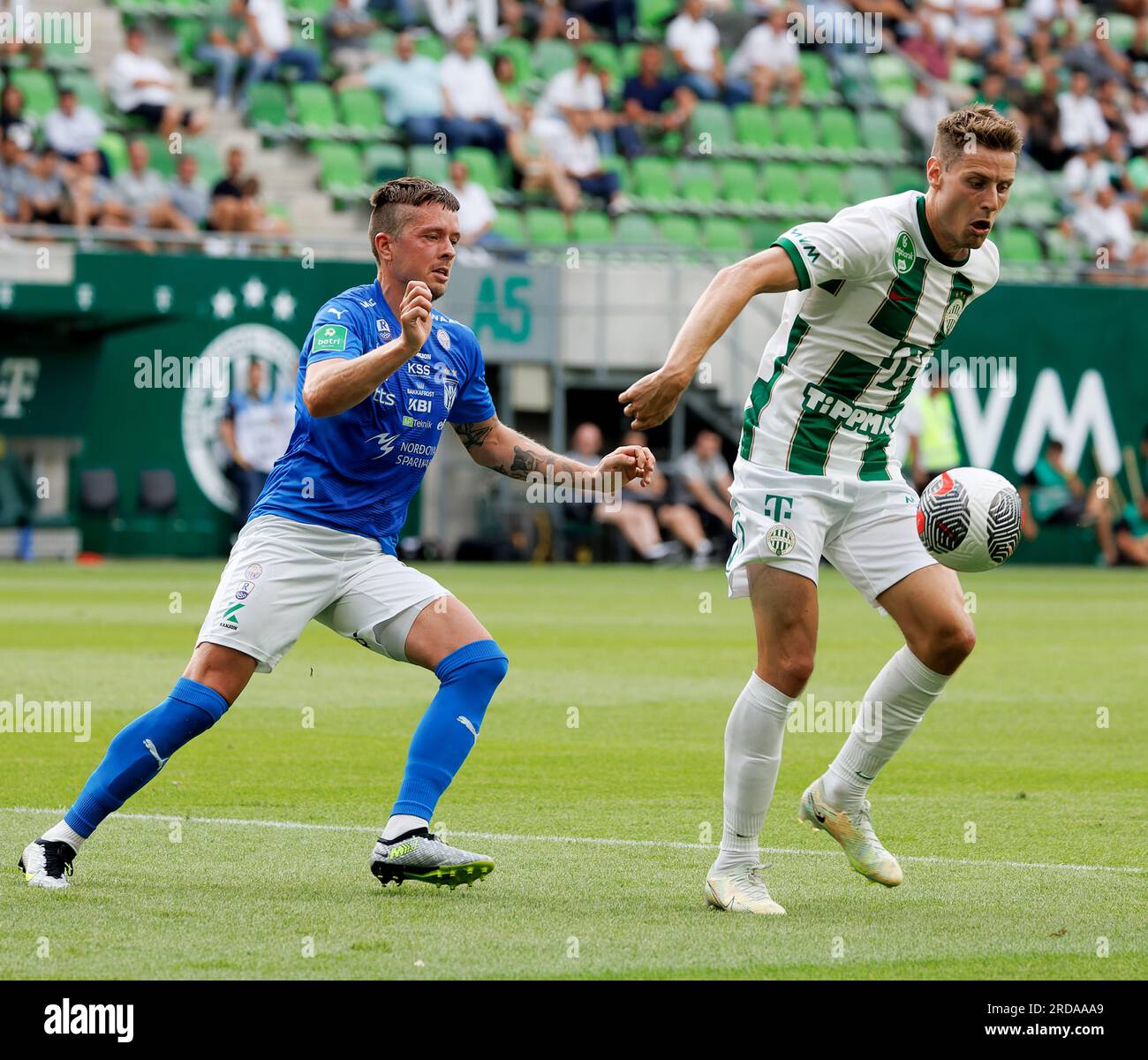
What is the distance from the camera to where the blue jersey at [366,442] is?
6.27 metres

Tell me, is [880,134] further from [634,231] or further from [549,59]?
[549,59]

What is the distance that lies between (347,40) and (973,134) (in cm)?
2177

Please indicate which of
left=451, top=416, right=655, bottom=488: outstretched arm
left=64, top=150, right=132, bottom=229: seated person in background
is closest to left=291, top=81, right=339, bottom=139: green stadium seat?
left=64, top=150, right=132, bottom=229: seated person in background

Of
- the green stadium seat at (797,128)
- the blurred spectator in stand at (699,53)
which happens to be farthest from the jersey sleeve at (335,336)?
the green stadium seat at (797,128)

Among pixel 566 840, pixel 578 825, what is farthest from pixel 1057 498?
pixel 566 840

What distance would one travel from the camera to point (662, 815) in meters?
7.57

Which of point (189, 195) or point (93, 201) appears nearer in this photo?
point (93, 201)

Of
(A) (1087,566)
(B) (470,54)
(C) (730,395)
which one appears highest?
(B) (470,54)

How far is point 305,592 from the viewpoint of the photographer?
6172 millimetres

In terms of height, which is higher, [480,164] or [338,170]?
[480,164]

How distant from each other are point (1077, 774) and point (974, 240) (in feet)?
11.3

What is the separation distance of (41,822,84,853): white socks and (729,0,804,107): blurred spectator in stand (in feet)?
79.1
